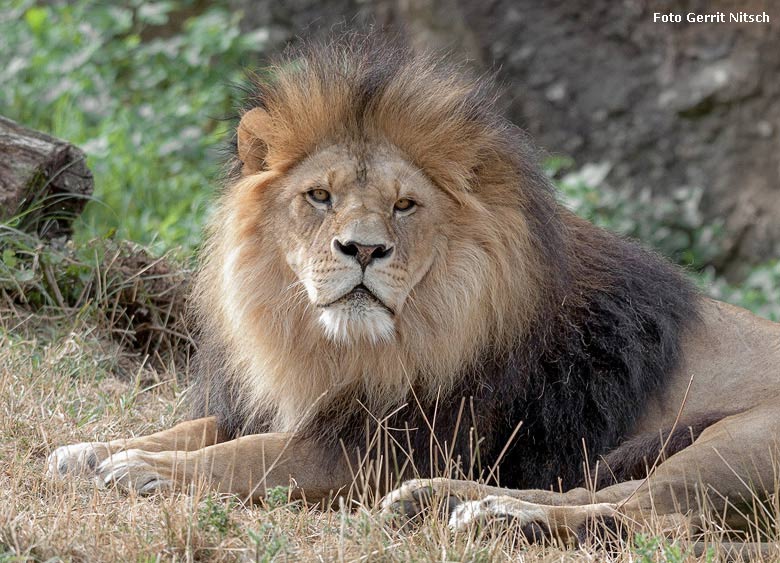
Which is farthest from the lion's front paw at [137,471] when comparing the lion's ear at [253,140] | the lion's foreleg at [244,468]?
the lion's ear at [253,140]

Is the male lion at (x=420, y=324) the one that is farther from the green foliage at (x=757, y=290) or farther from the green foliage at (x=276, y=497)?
the green foliage at (x=757, y=290)

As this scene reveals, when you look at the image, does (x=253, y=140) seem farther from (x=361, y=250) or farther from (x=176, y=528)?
Answer: (x=176, y=528)

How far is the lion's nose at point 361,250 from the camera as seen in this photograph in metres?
3.94

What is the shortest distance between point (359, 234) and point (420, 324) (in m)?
0.44

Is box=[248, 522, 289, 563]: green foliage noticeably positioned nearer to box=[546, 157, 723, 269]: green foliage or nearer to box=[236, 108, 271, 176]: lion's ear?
box=[236, 108, 271, 176]: lion's ear

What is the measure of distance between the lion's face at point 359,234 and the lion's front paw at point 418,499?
584 millimetres

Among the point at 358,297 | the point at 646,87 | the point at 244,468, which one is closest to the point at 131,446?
the point at 244,468

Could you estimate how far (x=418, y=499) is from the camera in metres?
3.69

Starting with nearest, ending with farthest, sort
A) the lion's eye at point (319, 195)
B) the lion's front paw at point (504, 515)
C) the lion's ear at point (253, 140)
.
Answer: the lion's front paw at point (504, 515) < the lion's eye at point (319, 195) < the lion's ear at point (253, 140)

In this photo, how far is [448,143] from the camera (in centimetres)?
427

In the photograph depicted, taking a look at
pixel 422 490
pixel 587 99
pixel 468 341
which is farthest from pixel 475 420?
pixel 587 99

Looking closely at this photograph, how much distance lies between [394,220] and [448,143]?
1.23 feet

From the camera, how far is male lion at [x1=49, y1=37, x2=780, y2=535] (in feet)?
13.4

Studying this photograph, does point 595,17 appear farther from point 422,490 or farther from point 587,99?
point 422,490
